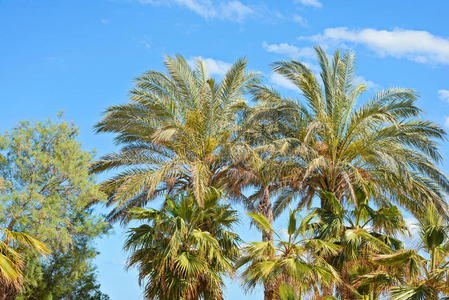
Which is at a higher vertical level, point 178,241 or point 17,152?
point 17,152

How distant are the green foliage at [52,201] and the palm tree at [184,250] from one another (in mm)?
2762

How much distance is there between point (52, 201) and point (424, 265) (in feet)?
38.0

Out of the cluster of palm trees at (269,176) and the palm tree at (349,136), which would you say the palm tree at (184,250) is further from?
the palm tree at (349,136)

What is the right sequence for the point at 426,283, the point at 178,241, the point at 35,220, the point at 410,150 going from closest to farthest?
the point at 426,283
the point at 178,241
the point at 35,220
the point at 410,150

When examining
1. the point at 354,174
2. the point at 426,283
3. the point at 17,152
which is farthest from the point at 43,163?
the point at 426,283

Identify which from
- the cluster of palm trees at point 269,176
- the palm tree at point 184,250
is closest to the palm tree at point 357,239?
the cluster of palm trees at point 269,176

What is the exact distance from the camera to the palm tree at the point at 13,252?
1424 cm

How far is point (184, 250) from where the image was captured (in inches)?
643

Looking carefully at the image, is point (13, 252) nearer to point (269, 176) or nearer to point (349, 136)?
point (269, 176)

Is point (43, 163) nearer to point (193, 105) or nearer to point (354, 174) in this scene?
point (193, 105)

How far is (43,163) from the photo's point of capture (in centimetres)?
1819

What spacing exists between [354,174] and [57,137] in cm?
1038

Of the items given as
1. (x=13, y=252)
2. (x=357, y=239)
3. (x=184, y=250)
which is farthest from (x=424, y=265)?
(x=13, y=252)

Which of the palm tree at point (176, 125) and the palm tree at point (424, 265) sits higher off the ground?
the palm tree at point (176, 125)
